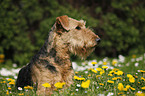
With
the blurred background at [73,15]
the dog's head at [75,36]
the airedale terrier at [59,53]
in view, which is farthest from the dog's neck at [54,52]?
the blurred background at [73,15]

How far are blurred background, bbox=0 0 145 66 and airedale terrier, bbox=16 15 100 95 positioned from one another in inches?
174

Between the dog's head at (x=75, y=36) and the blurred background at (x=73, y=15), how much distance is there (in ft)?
14.2

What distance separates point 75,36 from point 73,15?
4.36 metres

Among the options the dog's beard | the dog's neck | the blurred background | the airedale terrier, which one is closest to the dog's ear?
the airedale terrier

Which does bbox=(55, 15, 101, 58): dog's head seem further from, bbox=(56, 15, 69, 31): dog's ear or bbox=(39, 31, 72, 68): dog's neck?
bbox=(39, 31, 72, 68): dog's neck

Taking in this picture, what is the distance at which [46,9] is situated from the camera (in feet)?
27.6

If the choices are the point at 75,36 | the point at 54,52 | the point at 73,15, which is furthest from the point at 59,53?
the point at 73,15

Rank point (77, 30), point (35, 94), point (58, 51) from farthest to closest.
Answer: point (77, 30) < point (58, 51) < point (35, 94)

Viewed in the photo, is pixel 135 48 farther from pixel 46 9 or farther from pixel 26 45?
pixel 26 45

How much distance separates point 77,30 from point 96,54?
5.77 metres

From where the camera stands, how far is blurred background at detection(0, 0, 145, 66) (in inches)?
319

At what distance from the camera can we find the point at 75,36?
3529 millimetres

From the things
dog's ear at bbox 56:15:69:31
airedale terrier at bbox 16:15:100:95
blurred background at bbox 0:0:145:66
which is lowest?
airedale terrier at bbox 16:15:100:95

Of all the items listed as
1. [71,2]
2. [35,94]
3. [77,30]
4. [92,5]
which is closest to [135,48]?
[92,5]
